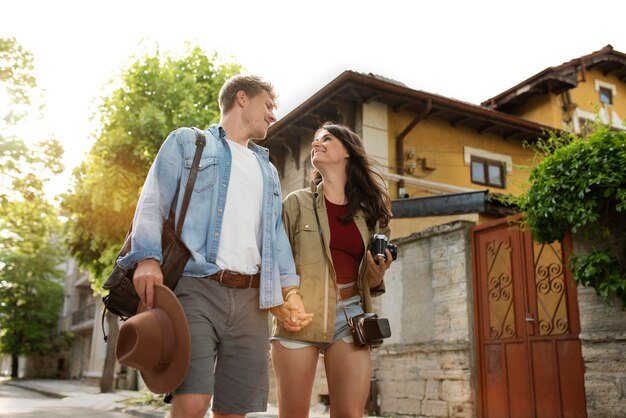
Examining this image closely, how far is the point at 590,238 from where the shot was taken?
6621 millimetres

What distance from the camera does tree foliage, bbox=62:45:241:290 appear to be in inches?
596

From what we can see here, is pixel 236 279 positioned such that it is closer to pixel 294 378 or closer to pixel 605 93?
pixel 294 378

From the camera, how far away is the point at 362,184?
3691mm

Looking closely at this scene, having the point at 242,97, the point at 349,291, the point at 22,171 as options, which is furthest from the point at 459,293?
the point at 22,171

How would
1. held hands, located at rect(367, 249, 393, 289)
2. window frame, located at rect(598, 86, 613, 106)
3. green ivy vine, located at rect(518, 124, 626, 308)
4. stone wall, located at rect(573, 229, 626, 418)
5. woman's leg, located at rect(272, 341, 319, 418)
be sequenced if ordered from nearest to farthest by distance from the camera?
woman's leg, located at rect(272, 341, 319, 418)
held hands, located at rect(367, 249, 393, 289)
green ivy vine, located at rect(518, 124, 626, 308)
stone wall, located at rect(573, 229, 626, 418)
window frame, located at rect(598, 86, 613, 106)

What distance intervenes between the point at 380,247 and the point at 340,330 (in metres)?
0.49

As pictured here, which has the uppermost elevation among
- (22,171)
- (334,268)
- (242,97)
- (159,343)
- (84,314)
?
(22,171)

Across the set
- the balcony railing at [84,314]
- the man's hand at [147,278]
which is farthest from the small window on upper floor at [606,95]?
the balcony railing at [84,314]

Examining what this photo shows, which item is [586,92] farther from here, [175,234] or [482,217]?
[175,234]

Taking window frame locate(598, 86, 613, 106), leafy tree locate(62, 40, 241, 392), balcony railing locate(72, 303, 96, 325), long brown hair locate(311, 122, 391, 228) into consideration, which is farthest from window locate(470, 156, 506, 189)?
balcony railing locate(72, 303, 96, 325)

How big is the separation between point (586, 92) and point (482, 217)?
946 centimetres

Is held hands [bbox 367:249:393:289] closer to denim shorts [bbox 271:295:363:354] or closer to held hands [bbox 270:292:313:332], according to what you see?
denim shorts [bbox 271:295:363:354]

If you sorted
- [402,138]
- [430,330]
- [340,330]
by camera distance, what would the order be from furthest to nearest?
[402,138], [430,330], [340,330]

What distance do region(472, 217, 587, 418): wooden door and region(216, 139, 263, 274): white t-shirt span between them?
5065mm
